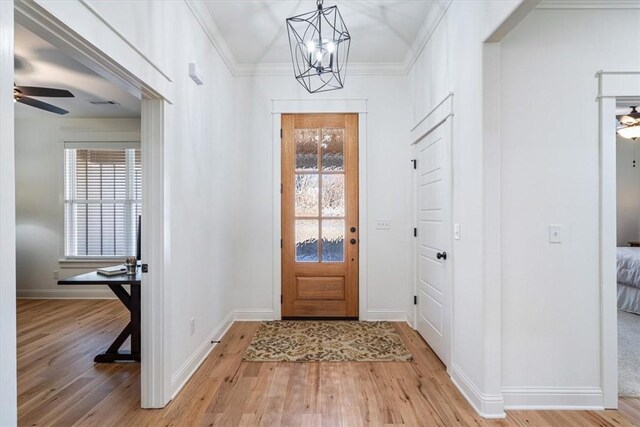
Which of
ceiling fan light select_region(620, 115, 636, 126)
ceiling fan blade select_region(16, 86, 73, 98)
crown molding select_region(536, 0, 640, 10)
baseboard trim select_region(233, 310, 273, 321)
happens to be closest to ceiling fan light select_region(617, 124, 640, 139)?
ceiling fan light select_region(620, 115, 636, 126)

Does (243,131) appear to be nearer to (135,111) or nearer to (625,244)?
(135,111)

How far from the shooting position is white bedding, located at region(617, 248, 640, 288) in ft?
13.1

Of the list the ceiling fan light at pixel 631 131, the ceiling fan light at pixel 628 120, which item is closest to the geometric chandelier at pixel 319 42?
the ceiling fan light at pixel 628 120

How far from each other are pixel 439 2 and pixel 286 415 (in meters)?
3.24

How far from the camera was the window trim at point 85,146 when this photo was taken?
4.90m

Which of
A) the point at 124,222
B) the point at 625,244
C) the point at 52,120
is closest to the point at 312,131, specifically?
the point at 124,222

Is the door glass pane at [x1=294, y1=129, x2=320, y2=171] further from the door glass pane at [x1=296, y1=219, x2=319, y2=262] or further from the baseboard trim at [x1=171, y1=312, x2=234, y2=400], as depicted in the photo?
the baseboard trim at [x1=171, y1=312, x2=234, y2=400]

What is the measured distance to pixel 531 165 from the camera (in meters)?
2.12

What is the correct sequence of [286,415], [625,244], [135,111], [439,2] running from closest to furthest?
[286,415], [439,2], [135,111], [625,244]

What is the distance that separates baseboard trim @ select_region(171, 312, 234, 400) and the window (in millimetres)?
2521

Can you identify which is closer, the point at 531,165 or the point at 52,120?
the point at 531,165

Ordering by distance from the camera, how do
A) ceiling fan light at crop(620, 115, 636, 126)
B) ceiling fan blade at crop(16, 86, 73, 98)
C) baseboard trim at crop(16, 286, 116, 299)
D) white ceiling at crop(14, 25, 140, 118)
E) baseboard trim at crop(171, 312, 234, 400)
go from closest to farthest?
1. baseboard trim at crop(171, 312, 234, 400)
2. white ceiling at crop(14, 25, 140, 118)
3. ceiling fan blade at crop(16, 86, 73, 98)
4. ceiling fan light at crop(620, 115, 636, 126)
5. baseboard trim at crop(16, 286, 116, 299)

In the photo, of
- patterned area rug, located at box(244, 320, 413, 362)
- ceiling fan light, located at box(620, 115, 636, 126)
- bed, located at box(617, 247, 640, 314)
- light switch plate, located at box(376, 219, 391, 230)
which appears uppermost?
ceiling fan light, located at box(620, 115, 636, 126)

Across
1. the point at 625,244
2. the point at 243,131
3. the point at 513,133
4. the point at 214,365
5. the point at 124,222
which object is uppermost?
the point at 243,131
